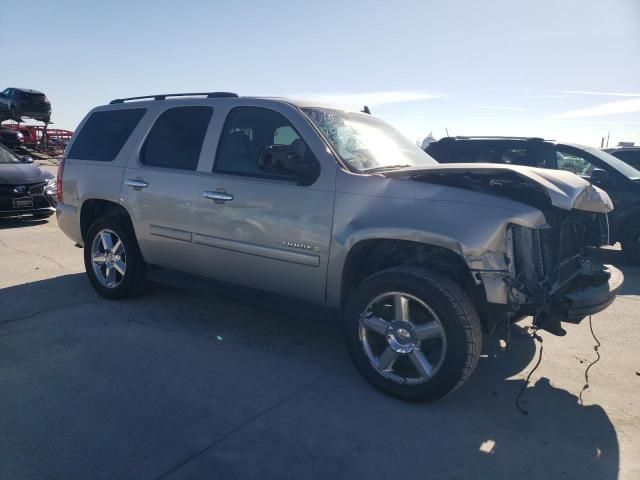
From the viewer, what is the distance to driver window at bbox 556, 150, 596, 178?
730 cm

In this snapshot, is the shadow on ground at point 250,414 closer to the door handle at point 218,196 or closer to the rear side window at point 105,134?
the door handle at point 218,196

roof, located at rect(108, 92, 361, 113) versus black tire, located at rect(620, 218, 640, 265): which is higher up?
roof, located at rect(108, 92, 361, 113)

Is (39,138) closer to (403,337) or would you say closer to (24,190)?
(24,190)

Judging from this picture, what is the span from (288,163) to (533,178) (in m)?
1.59

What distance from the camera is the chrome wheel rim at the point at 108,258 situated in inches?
192

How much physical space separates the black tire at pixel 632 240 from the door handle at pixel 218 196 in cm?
632

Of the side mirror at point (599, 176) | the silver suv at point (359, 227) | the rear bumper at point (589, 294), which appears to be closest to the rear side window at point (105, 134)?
the silver suv at point (359, 227)

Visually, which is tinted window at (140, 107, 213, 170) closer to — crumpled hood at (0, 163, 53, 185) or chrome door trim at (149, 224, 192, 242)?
chrome door trim at (149, 224, 192, 242)

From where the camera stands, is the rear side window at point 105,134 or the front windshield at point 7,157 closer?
the rear side window at point 105,134

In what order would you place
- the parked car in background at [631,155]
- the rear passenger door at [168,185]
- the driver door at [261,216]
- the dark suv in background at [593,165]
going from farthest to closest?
the parked car in background at [631,155] < the dark suv in background at [593,165] < the rear passenger door at [168,185] < the driver door at [261,216]

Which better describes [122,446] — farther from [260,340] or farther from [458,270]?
[458,270]

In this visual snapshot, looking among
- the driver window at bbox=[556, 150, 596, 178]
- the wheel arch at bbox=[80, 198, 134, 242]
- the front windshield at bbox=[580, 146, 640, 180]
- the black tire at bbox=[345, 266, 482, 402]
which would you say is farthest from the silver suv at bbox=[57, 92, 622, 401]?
the front windshield at bbox=[580, 146, 640, 180]

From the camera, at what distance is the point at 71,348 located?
12.4 feet

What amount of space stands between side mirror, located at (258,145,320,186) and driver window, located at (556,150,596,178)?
5208mm
